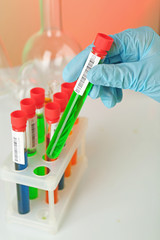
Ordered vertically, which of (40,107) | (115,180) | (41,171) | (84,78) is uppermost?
(84,78)

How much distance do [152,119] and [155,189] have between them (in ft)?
1.21

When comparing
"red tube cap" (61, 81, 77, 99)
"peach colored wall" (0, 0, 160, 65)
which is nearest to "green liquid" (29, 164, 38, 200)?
"red tube cap" (61, 81, 77, 99)

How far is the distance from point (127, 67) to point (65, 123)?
0.19 meters

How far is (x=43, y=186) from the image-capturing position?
0.69m

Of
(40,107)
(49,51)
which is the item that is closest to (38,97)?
(40,107)

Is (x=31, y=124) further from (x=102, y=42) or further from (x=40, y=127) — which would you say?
(x=102, y=42)

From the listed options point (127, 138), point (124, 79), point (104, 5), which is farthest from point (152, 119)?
point (104, 5)

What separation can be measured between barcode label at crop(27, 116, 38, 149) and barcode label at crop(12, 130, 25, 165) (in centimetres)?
6

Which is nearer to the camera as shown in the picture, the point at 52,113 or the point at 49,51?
the point at 52,113

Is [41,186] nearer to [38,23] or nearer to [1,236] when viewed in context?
[1,236]

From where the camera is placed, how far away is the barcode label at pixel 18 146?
2.17 ft

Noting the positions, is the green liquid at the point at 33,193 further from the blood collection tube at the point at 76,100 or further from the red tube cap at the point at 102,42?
the red tube cap at the point at 102,42

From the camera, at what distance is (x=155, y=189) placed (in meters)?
0.87

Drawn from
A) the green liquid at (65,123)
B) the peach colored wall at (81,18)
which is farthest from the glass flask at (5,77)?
the green liquid at (65,123)
